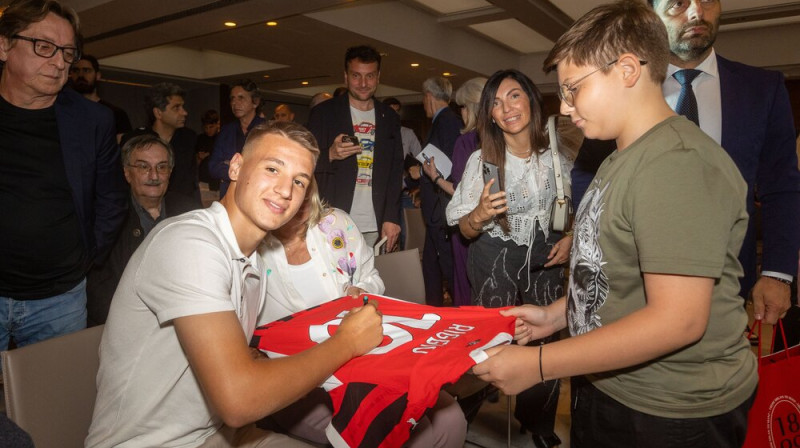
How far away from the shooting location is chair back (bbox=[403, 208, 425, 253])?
4430 millimetres

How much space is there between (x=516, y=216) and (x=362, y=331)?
4.11 ft

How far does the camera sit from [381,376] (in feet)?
3.94

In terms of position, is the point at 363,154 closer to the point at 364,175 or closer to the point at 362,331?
the point at 364,175

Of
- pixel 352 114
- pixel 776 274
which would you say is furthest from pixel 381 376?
pixel 352 114

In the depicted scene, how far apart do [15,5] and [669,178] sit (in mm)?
2345

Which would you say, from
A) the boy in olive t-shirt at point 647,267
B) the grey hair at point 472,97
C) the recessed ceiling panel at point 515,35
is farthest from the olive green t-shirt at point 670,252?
the recessed ceiling panel at point 515,35

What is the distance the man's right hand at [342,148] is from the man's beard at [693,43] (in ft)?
6.48

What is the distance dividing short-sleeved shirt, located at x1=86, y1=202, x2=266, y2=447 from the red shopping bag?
5.22 feet

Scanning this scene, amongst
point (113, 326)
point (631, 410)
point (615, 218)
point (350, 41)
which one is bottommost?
point (631, 410)

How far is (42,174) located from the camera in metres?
1.98

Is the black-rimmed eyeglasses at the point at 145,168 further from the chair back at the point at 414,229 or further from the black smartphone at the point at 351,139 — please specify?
the chair back at the point at 414,229

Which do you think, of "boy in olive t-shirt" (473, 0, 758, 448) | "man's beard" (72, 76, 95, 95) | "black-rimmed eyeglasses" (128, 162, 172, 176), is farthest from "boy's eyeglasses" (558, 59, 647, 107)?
"man's beard" (72, 76, 95, 95)

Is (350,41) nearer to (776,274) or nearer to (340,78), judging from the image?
(340,78)

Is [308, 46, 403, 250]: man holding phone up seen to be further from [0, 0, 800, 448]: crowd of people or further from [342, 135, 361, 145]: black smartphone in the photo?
[0, 0, 800, 448]: crowd of people
